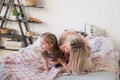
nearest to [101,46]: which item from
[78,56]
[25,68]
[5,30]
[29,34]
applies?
[78,56]

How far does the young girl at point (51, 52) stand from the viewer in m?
2.16

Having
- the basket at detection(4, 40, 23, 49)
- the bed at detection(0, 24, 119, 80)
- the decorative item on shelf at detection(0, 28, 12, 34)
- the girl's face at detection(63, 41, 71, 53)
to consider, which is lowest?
the basket at detection(4, 40, 23, 49)

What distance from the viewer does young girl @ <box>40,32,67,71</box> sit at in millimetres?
2164

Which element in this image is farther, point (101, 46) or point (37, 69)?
point (101, 46)

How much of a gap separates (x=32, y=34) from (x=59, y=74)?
197 cm

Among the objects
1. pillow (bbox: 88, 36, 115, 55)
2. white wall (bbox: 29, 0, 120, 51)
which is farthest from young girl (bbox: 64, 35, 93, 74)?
white wall (bbox: 29, 0, 120, 51)

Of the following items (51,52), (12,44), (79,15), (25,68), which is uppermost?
(79,15)

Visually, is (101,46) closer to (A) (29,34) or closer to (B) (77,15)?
(B) (77,15)

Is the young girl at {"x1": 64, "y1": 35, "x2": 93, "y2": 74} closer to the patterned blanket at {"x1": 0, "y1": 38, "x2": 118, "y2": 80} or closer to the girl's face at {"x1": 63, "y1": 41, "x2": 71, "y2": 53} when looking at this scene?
the girl's face at {"x1": 63, "y1": 41, "x2": 71, "y2": 53}

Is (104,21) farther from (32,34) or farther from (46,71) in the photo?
(46,71)

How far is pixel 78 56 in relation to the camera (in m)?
1.96

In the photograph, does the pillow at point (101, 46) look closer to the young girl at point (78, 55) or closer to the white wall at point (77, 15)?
the white wall at point (77, 15)

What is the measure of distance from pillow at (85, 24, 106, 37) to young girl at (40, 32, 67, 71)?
1.38 metres

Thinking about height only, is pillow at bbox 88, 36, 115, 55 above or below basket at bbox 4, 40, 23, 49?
above
